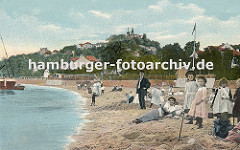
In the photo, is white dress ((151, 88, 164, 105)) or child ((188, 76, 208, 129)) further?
white dress ((151, 88, 164, 105))

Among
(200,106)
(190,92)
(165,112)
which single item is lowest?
(165,112)

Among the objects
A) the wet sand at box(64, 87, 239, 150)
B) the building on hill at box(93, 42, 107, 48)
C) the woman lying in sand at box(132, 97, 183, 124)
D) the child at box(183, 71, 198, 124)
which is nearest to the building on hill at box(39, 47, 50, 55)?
the building on hill at box(93, 42, 107, 48)

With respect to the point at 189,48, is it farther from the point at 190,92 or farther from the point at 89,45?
the point at 89,45

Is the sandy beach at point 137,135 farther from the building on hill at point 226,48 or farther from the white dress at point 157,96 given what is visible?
the building on hill at point 226,48

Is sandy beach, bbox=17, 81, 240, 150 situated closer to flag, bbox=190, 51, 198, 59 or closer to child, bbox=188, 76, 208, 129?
Answer: child, bbox=188, 76, 208, 129

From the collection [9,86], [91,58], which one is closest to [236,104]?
[91,58]

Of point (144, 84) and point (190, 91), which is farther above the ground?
point (144, 84)

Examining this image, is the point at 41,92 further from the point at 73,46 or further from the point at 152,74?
the point at 152,74
